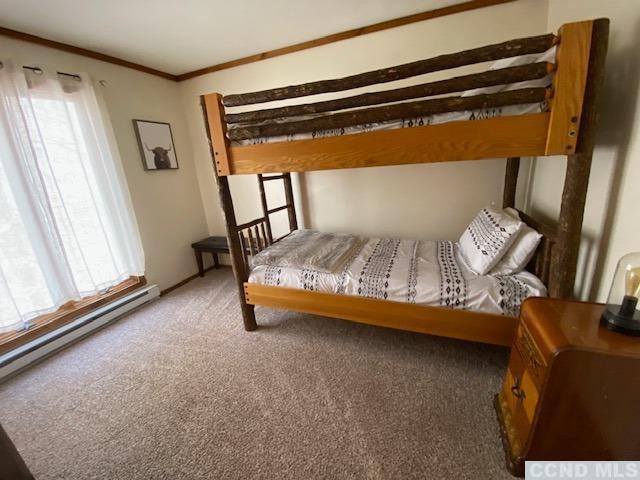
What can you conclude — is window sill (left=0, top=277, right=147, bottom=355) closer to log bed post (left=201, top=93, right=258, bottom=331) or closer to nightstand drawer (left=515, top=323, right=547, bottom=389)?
log bed post (left=201, top=93, right=258, bottom=331)

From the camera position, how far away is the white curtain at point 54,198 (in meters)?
1.85

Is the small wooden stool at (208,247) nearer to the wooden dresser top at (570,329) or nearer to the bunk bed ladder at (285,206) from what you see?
the bunk bed ladder at (285,206)

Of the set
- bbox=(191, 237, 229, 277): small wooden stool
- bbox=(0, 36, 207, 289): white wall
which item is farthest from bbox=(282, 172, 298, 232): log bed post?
bbox=(0, 36, 207, 289): white wall

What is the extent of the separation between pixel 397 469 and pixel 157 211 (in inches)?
124

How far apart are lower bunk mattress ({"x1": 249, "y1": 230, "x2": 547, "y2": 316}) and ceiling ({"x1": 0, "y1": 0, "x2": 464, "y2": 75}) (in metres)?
1.84

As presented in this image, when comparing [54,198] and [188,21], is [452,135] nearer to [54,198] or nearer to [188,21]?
[188,21]

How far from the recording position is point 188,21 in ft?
6.51

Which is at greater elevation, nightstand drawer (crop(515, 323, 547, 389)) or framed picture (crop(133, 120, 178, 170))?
framed picture (crop(133, 120, 178, 170))

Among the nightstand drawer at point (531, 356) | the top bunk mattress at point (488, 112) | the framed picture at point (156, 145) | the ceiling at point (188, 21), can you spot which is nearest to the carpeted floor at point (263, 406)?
the nightstand drawer at point (531, 356)

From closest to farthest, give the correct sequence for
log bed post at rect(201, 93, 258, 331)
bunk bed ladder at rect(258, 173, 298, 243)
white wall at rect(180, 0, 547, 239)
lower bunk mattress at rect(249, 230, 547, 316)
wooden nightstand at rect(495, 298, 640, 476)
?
wooden nightstand at rect(495, 298, 640, 476) < lower bunk mattress at rect(249, 230, 547, 316) < log bed post at rect(201, 93, 258, 331) < white wall at rect(180, 0, 547, 239) < bunk bed ladder at rect(258, 173, 298, 243)

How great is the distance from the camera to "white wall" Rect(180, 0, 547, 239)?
208cm

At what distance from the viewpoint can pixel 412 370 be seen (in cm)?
167

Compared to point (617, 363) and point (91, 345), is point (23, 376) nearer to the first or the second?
point (91, 345)

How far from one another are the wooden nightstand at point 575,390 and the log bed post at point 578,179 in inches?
10.4
